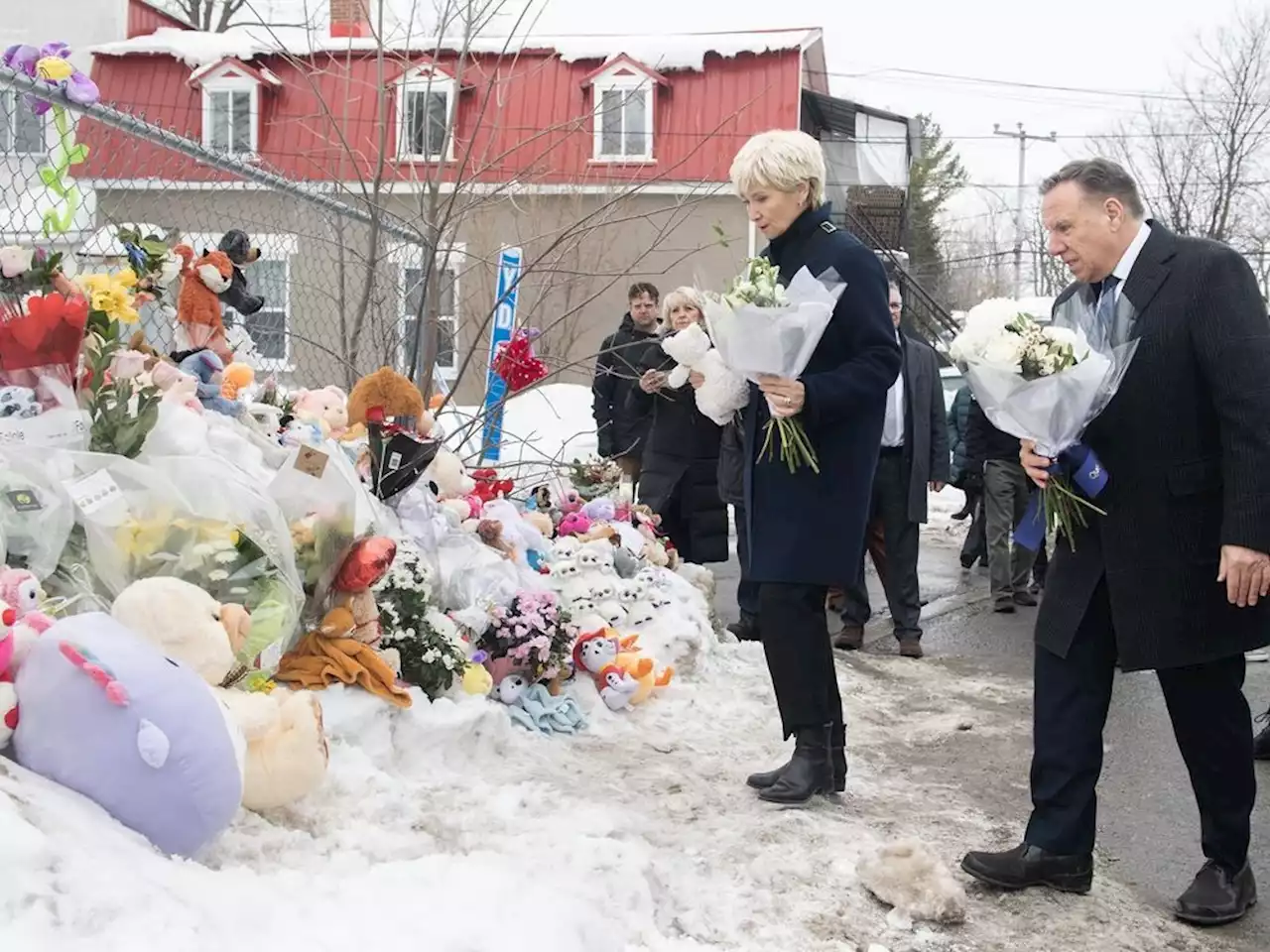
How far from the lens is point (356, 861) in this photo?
2939mm

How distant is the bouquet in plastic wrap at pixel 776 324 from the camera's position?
3742 millimetres

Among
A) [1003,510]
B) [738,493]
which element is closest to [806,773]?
[738,493]

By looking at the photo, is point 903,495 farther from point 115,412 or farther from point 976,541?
point 115,412

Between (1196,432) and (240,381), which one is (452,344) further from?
(1196,432)

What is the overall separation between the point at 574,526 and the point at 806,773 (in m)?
2.66

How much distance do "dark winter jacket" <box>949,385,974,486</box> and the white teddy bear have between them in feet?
16.9

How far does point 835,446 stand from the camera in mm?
3943

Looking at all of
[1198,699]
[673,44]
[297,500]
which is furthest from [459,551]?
[673,44]

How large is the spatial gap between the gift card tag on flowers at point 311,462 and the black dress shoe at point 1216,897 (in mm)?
2686

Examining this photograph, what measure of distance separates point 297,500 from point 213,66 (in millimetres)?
16080

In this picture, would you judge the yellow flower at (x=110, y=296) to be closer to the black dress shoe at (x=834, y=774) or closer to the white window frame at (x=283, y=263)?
the white window frame at (x=283, y=263)

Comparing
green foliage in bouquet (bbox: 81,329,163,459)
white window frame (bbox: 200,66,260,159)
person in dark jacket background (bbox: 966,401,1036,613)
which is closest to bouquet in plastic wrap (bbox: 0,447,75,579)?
green foliage in bouquet (bbox: 81,329,163,459)

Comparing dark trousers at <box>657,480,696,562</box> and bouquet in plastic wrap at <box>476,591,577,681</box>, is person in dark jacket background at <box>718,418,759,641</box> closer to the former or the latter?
dark trousers at <box>657,480,696,562</box>

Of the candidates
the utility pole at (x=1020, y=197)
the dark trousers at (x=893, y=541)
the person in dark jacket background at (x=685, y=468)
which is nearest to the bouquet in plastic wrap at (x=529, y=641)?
the person in dark jacket background at (x=685, y=468)
